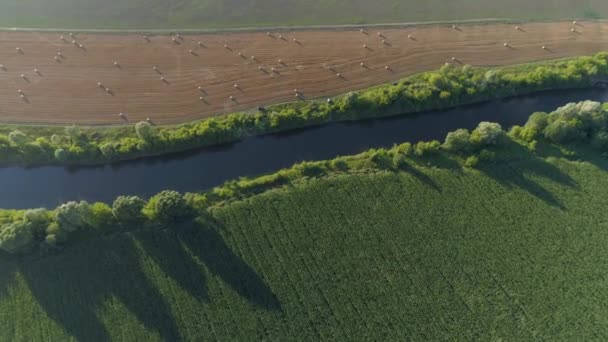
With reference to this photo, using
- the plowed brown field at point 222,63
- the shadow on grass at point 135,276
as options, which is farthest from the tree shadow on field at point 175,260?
the plowed brown field at point 222,63

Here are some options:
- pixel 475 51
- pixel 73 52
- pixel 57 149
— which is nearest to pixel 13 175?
pixel 57 149

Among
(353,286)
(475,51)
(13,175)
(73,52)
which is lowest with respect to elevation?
(353,286)

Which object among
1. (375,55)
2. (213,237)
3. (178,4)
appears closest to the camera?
(213,237)

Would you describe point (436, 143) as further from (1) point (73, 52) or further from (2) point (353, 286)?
(1) point (73, 52)

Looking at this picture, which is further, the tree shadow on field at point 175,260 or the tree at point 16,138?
the tree at point 16,138

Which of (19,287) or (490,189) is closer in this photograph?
(19,287)

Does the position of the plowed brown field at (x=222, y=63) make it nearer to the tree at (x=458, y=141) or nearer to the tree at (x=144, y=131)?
the tree at (x=144, y=131)

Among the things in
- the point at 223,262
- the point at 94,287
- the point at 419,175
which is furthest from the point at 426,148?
the point at 94,287
